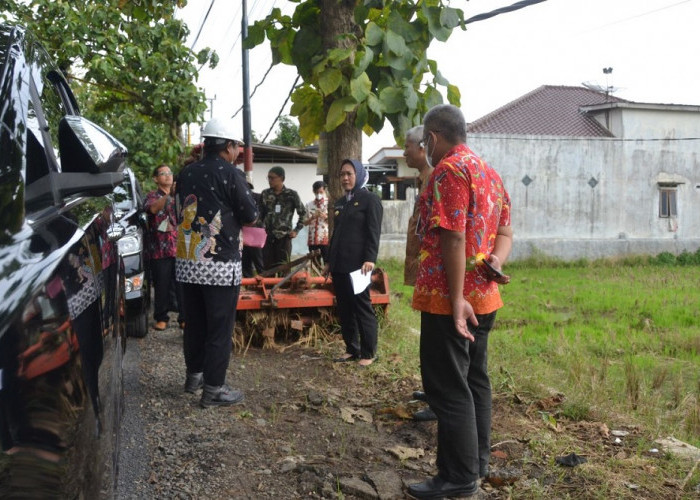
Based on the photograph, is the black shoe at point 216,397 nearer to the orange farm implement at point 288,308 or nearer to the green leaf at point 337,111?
the orange farm implement at point 288,308

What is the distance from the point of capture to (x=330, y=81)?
5.83 meters

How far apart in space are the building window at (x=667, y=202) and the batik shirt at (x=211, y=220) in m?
21.1

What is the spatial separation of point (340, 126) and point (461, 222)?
3.94m

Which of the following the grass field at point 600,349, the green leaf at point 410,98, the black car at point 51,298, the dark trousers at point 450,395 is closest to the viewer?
the black car at point 51,298

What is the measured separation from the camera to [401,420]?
4613 mm

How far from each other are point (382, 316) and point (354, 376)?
5.14ft

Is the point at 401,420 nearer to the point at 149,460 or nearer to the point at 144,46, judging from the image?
the point at 149,460

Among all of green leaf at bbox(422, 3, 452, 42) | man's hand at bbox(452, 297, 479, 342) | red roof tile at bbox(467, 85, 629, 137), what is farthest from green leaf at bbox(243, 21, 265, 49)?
red roof tile at bbox(467, 85, 629, 137)

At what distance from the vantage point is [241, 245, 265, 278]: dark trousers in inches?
408

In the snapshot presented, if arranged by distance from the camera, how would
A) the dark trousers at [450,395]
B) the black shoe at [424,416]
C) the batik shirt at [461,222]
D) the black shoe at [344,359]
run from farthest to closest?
1. the black shoe at [344,359]
2. the black shoe at [424,416]
3. the dark trousers at [450,395]
4. the batik shirt at [461,222]

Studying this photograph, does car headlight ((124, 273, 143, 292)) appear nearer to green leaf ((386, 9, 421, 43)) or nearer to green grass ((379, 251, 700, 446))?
green grass ((379, 251, 700, 446))

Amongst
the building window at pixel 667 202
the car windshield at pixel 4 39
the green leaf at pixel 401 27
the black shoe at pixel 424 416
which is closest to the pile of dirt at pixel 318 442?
the black shoe at pixel 424 416

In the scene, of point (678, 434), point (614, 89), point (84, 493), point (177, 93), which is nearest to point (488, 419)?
point (678, 434)

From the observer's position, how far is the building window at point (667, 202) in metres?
23.1
